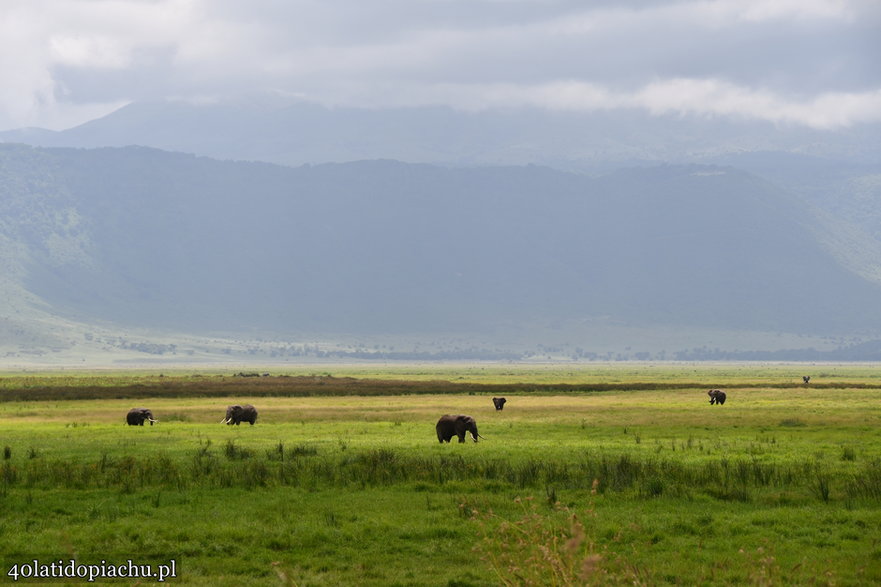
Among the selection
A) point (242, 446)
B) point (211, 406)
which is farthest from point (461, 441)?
point (211, 406)

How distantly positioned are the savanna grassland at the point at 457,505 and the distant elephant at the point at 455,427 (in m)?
0.53

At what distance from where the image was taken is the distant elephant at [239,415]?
49469 millimetres

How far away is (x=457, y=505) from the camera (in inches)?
862

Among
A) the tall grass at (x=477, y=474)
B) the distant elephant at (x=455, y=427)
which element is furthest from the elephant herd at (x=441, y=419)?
the tall grass at (x=477, y=474)

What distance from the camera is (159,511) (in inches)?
854

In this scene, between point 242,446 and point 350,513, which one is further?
point 242,446

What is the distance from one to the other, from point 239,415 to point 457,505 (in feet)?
96.7

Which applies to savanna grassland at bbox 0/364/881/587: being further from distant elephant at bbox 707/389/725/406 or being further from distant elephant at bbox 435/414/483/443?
distant elephant at bbox 707/389/725/406

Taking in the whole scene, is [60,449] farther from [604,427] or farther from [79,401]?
[79,401]

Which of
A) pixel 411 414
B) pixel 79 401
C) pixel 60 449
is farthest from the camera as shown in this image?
pixel 79 401

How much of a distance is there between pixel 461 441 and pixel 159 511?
54.9 ft

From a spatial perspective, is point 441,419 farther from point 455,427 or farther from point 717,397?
point 717,397

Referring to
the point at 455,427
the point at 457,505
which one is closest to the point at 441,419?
the point at 455,427

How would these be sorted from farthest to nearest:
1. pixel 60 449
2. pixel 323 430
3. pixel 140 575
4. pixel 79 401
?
pixel 79 401 → pixel 323 430 → pixel 60 449 → pixel 140 575
